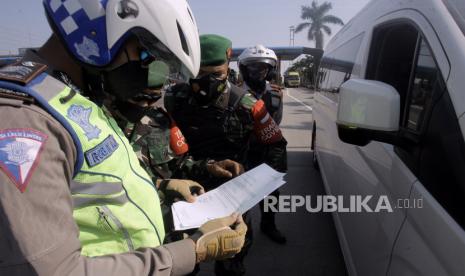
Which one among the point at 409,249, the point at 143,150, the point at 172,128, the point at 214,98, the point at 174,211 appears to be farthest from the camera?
the point at 214,98

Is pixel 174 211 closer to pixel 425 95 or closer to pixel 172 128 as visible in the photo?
pixel 172 128

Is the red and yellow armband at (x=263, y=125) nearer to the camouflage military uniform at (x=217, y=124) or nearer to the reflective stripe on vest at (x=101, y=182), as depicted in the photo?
the camouflage military uniform at (x=217, y=124)

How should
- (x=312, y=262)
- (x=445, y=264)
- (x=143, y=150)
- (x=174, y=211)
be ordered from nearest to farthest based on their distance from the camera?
(x=445, y=264) < (x=174, y=211) < (x=143, y=150) < (x=312, y=262)

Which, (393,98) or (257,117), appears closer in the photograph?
(393,98)

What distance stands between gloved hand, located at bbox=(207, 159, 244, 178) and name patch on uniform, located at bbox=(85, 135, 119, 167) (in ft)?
3.83

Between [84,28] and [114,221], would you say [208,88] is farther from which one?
[114,221]

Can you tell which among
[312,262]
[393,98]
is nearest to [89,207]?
[393,98]

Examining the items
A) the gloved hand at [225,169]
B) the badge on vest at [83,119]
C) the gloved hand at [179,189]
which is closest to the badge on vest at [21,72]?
the badge on vest at [83,119]

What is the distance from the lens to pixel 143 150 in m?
1.93

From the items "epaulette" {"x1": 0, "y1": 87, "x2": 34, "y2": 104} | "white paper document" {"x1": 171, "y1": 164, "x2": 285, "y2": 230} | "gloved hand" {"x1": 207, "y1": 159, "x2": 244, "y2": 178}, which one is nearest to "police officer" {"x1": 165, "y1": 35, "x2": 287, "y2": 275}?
"gloved hand" {"x1": 207, "y1": 159, "x2": 244, "y2": 178}

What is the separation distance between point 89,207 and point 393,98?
44.9 inches

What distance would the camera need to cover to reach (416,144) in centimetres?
146

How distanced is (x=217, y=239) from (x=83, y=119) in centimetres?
60

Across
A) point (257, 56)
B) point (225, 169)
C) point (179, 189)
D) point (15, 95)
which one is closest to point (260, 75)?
point (257, 56)
